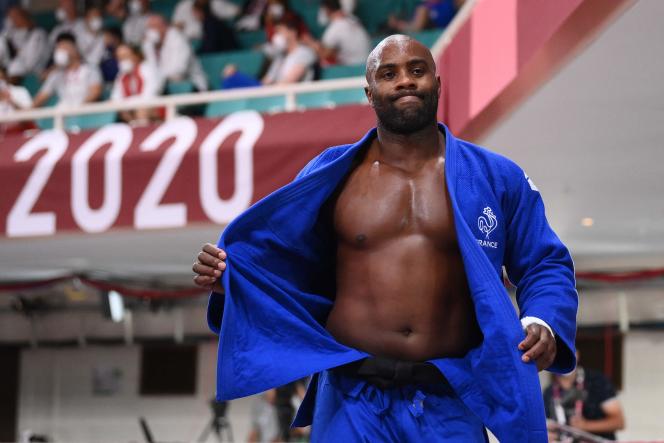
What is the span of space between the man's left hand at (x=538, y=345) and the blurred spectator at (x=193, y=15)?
30.8ft

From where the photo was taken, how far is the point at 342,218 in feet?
8.89

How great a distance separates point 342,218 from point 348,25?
7.06 metres

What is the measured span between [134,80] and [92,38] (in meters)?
2.40

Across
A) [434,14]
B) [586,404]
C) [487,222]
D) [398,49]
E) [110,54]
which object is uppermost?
[434,14]

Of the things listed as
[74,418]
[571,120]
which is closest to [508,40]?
[571,120]

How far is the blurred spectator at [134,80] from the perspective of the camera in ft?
31.5

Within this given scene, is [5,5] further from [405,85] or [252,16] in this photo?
[405,85]

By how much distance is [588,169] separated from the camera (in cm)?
708

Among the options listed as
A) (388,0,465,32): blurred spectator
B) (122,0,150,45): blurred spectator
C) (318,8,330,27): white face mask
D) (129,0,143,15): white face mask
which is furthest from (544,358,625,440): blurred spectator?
(129,0,143,15): white face mask

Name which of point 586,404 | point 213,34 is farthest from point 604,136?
point 213,34

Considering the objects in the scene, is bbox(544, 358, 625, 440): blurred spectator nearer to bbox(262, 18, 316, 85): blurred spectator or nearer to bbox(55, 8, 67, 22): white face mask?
bbox(262, 18, 316, 85): blurred spectator

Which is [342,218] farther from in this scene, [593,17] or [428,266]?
[593,17]

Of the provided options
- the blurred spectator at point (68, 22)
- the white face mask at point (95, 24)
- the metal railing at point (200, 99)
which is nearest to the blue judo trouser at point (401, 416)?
the metal railing at point (200, 99)

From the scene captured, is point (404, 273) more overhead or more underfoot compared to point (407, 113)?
more underfoot
